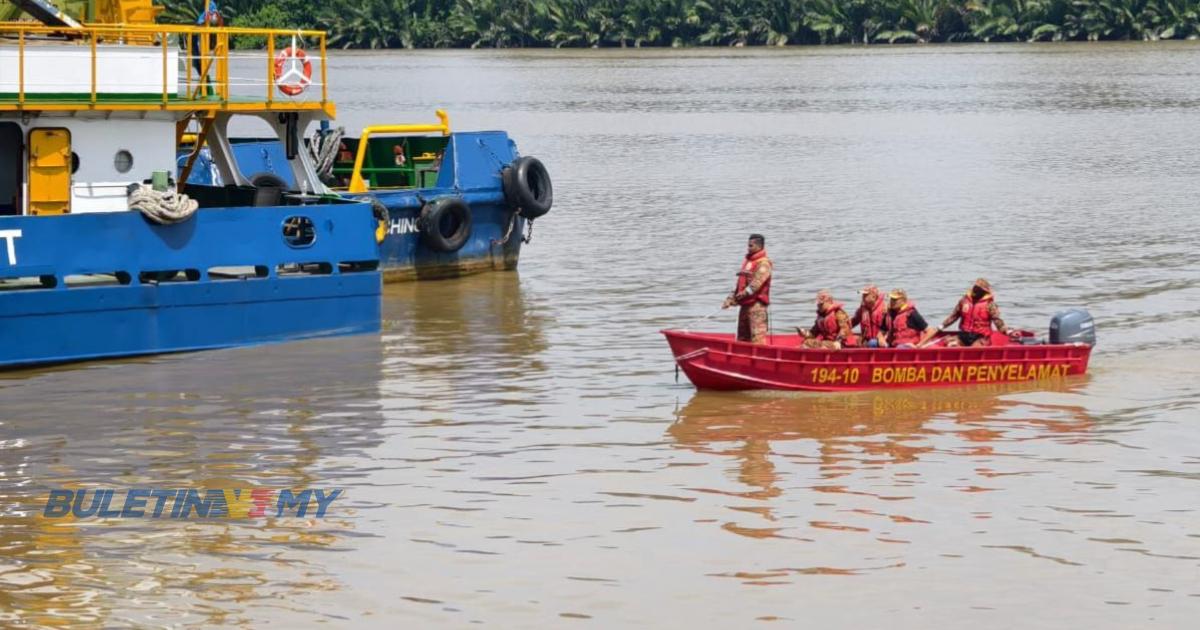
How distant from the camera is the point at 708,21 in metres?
108

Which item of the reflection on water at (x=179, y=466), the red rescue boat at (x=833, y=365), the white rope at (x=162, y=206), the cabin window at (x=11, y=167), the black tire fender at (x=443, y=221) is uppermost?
the cabin window at (x=11, y=167)

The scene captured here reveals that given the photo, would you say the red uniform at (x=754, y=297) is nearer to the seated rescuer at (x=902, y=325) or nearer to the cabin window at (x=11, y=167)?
the seated rescuer at (x=902, y=325)

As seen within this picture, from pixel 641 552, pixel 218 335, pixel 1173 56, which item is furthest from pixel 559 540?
pixel 1173 56

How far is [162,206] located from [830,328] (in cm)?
684

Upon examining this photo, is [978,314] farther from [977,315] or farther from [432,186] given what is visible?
[432,186]

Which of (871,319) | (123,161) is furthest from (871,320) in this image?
(123,161)

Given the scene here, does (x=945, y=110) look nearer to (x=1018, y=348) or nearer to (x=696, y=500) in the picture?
(x=1018, y=348)

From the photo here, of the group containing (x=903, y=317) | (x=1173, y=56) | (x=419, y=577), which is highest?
(x=1173, y=56)

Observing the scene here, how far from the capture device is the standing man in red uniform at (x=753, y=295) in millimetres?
19406

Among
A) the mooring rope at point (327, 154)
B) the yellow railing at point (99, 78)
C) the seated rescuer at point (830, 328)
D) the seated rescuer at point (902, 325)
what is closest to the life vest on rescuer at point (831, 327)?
the seated rescuer at point (830, 328)

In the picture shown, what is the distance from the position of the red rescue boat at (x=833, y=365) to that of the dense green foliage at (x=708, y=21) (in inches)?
3018

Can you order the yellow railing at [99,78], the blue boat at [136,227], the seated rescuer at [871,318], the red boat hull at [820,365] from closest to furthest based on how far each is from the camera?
1. the red boat hull at [820,365]
2. the seated rescuer at [871,318]
3. the blue boat at [136,227]
4. the yellow railing at [99,78]

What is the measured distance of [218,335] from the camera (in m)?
21.3

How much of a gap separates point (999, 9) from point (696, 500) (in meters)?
89.1
